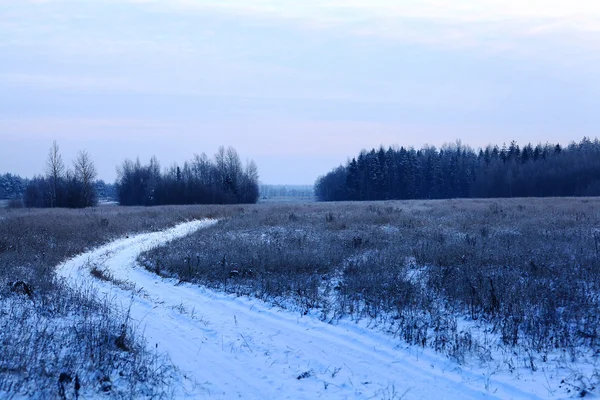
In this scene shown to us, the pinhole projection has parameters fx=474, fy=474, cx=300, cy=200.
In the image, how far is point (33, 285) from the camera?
1195cm

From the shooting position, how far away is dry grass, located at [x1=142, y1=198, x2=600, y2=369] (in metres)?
8.79

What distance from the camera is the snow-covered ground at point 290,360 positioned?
662 cm

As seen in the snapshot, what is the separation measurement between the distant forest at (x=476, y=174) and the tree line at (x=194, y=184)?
24438 millimetres

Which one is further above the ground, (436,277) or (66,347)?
(66,347)

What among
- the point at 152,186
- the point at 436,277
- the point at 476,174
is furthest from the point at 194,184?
the point at 436,277

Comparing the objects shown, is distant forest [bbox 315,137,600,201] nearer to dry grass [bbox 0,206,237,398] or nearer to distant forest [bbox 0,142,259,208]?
distant forest [bbox 0,142,259,208]

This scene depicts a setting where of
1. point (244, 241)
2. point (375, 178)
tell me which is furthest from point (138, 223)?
point (375, 178)

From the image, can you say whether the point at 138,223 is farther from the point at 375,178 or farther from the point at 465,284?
the point at 375,178

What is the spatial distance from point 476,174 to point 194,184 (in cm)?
5879

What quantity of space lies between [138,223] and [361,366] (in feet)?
95.9

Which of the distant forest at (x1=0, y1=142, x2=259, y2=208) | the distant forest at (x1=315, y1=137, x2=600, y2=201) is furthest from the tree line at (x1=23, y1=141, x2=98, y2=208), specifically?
the distant forest at (x1=315, y1=137, x2=600, y2=201)

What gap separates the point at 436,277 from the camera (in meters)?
12.5

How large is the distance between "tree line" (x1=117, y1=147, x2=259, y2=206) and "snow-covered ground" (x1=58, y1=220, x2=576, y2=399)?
274 feet

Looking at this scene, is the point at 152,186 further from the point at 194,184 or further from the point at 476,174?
the point at 476,174
